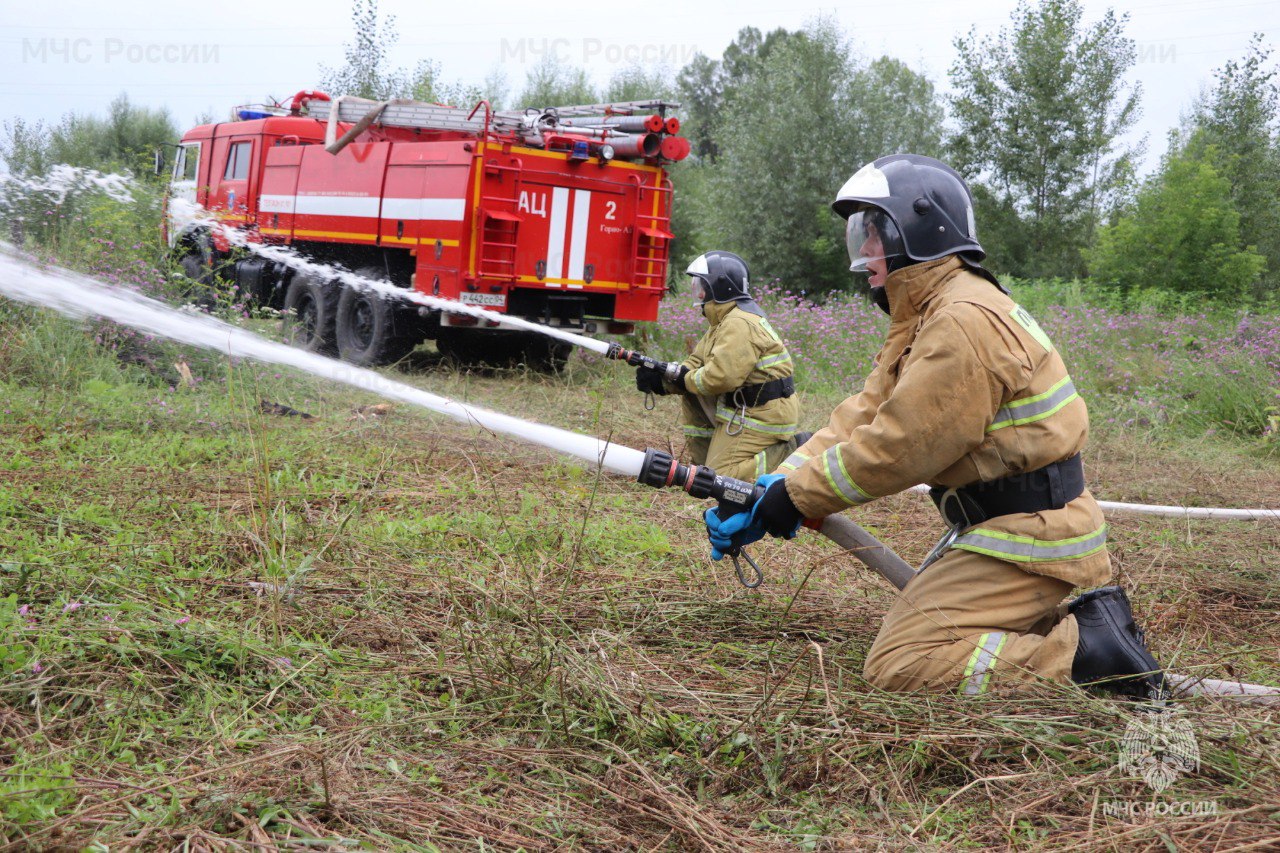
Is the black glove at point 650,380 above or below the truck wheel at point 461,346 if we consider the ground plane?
above

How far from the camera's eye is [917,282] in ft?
10.8

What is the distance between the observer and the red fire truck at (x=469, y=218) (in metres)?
10.4

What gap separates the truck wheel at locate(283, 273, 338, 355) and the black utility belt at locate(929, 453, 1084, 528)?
949cm

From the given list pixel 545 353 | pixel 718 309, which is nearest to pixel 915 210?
pixel 718 309

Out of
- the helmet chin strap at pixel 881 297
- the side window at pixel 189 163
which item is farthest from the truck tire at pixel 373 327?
the helmet chin strap at pixel 881 297

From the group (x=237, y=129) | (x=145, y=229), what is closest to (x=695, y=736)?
(x=145, y=229)

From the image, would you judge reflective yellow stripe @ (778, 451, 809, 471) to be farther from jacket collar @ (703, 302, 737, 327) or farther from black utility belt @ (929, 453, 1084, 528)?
jacket collar @ (703, 302, 737, 327)

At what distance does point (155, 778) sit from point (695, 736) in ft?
4.29

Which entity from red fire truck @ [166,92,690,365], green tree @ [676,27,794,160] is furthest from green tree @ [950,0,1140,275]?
green tree @ [676,27,794,160]

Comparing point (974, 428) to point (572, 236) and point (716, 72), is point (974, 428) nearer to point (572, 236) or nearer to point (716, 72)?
point (572, 236)

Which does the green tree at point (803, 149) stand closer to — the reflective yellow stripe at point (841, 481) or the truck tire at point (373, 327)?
the truck tire at point (373, 327)

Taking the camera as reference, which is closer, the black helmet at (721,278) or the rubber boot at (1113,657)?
the rubber boot at (1113,657)

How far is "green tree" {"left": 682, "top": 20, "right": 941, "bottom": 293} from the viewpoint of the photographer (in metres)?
24.9

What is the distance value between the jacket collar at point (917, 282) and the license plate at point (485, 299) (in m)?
7.39
